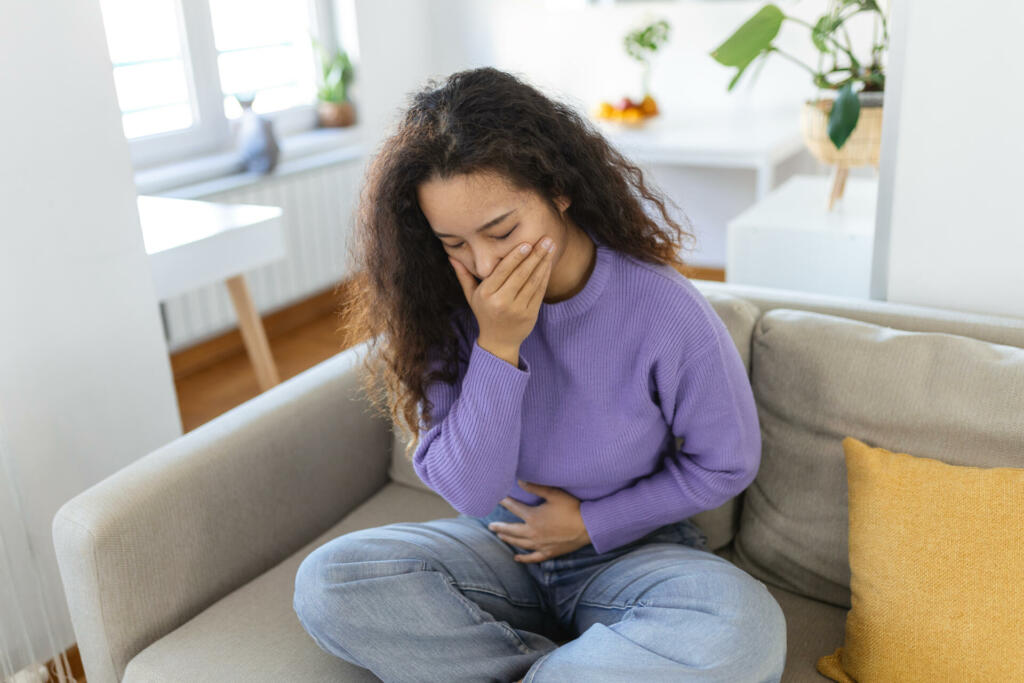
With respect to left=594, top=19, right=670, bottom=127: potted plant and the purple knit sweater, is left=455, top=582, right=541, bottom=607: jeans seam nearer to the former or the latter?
the purple knit sweater

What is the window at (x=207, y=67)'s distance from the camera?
9.25 feet

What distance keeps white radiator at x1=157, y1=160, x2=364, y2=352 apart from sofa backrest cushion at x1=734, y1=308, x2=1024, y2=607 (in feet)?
6.17

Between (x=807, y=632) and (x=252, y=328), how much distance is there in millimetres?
1533

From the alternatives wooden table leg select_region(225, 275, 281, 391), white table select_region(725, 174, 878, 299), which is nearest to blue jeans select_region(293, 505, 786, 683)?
white table select_region(725, 174, 878, 299)

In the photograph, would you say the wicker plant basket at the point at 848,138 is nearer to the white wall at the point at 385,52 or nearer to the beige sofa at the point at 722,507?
the beige sofa at the point at 722,507

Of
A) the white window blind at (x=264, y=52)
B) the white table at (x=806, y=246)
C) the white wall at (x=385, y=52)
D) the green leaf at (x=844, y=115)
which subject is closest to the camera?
the green leaf at (x=844, y=115)

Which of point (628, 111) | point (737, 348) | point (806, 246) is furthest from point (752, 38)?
point (628, 111)

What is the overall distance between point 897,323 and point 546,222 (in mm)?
582

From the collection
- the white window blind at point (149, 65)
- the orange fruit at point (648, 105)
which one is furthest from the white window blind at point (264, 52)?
the orange fruit at point (648, 105)

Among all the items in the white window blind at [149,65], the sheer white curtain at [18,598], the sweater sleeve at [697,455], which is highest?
the white window blind at [149,65]

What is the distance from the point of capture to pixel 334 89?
349 cm

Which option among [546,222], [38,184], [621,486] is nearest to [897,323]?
[621,486]

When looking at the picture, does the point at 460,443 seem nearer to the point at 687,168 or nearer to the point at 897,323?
the point at 897,323

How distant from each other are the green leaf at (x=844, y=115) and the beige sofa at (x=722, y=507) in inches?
13.9
